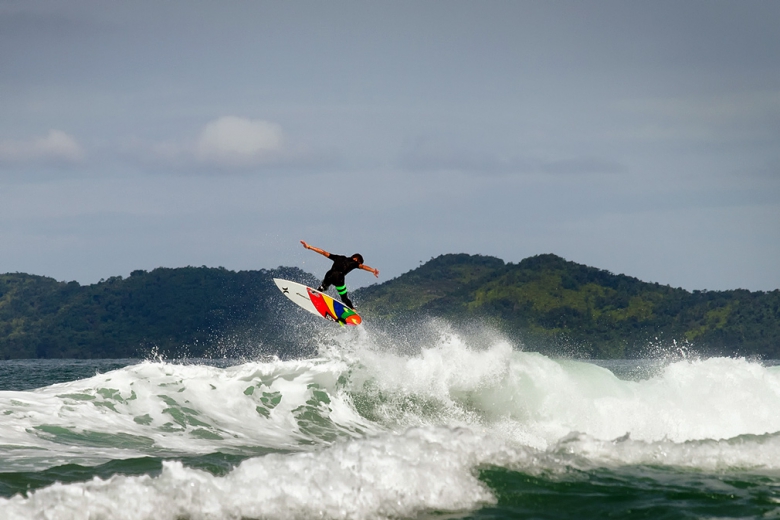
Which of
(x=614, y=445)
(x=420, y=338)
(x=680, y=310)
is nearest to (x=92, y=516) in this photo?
(x=614, y=445)

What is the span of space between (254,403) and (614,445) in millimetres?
8004

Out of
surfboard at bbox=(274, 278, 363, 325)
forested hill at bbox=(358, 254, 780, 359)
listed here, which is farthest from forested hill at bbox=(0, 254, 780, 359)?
surfboard at bbox=(274, 278, 363, 325)

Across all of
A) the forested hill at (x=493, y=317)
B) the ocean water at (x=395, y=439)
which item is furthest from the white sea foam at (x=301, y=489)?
the forested hill at (x=493, y=317)

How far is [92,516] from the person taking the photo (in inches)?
290

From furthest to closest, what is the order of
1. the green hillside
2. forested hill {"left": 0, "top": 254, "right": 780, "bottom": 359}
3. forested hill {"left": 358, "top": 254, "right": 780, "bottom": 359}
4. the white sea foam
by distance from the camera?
1. the green hillside
2. forested hill {"left": 0, "top": 254, "right": 780, "bottom": 359}
3. forested hill {"left": 358, "top": 254, "right": 780, "bottom": 359}
4. the white sea foam

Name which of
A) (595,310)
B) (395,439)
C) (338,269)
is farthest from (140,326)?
(395,439)

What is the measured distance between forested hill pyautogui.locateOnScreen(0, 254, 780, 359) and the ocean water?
115566 millimetres

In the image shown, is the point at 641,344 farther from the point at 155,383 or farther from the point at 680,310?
the point at 155,383

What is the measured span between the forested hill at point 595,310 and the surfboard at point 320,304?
418 feet

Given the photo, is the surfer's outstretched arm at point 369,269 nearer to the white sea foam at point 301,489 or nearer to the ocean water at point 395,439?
the ocean water at point 395,439

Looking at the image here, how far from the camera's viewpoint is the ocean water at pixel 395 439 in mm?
8094

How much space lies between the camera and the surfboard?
833 inches

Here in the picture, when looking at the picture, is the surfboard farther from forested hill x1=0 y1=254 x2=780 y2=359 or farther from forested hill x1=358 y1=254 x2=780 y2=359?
forested hill x1=358 y1=254 x2=780 y2=359

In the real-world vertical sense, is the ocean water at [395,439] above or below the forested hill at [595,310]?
below
